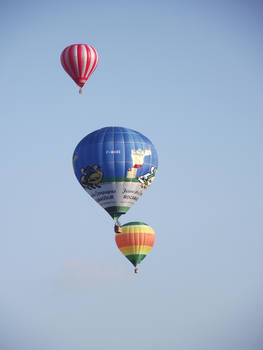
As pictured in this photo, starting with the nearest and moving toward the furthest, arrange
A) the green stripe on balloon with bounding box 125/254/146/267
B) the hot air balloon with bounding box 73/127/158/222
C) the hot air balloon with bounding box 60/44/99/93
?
1. the hot air balloon with bounding box 73/127/158/222
2. the hot air balloon with bounding box 60/44/99/93
3. the green stripe on balloon with bounding box 125/254/146/267

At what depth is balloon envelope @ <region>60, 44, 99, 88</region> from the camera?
76.9 meters

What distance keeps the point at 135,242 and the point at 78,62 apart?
40.9 feet

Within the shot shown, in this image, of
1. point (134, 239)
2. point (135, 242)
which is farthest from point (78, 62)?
point (135, 242)

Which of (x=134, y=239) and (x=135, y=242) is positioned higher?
(x=134, y=239)

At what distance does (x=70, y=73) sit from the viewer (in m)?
77.0

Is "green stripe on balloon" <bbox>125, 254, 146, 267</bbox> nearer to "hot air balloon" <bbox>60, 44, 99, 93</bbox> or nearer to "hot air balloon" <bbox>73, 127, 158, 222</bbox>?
"hot air balloon" <bbox>73, 127, 158, 222</bbox>

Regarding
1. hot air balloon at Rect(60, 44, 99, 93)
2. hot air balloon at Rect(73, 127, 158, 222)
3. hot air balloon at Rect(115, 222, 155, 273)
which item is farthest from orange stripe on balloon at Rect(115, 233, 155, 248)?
hot air balloon at Rect(60, 44, 99, 93)

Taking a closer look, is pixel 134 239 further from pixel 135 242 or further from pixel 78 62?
pixel 78 62

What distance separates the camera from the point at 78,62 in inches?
3029

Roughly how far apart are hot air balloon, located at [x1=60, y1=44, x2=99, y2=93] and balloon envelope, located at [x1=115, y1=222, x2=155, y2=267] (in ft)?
33.1

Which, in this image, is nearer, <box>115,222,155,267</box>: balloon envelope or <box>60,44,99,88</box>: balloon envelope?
<box>60,44,99,88</box>: balloon envelope

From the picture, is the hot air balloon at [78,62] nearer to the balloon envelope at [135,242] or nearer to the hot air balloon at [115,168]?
the hot air balloon at [115,168]

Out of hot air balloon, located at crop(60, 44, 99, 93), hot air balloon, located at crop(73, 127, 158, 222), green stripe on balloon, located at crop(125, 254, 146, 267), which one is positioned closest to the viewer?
hot air balloon, located at crop(73, 127, 158, 222)

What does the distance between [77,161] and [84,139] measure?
159 cm
